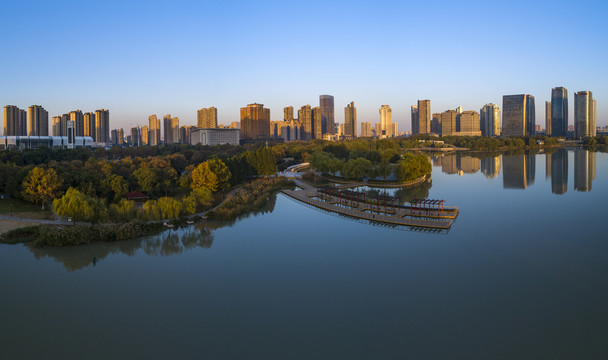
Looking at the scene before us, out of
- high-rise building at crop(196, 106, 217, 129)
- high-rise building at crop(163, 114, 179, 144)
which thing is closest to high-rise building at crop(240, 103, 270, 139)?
high-rise building at crop(196, 106, 217, 129)

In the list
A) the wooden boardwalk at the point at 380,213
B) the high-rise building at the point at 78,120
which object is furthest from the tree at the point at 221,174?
the high-rise building at the point at 78,120

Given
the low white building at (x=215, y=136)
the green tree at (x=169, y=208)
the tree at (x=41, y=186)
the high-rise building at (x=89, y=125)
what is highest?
the high-rise building at (x=89, y=125)

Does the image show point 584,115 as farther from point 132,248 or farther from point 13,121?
point 13,121

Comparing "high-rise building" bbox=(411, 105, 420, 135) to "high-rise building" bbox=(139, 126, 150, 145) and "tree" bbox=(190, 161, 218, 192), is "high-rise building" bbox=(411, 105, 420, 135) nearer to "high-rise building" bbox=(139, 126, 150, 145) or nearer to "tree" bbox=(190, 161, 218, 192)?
"high-rise building" bbox=(139, 126, 150, 145)

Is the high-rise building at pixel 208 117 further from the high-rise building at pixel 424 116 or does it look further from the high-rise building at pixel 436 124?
the high-rise building at pixel 436 124

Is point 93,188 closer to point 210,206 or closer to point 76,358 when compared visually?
point 210,206

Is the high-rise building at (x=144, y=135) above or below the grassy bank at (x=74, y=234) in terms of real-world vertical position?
above

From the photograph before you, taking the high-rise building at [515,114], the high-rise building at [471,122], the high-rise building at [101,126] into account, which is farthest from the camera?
the high-rise building at [471,122]
